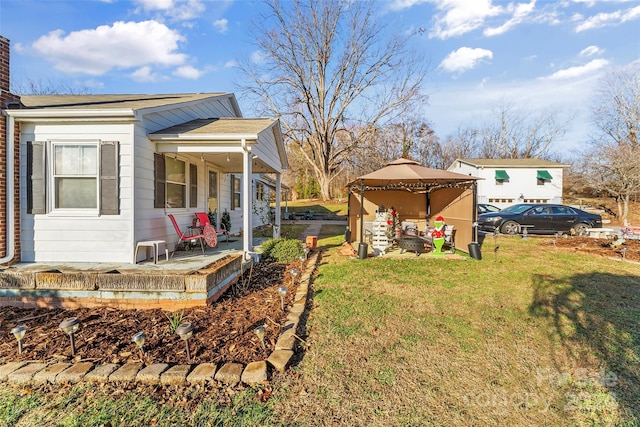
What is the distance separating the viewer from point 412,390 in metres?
2.40

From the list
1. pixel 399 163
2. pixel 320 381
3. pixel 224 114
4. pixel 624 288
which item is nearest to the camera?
pixel 320 381

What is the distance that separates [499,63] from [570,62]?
3.95 meters

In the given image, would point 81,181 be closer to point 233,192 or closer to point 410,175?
point 233,192

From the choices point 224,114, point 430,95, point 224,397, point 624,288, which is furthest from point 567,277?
point 430,95

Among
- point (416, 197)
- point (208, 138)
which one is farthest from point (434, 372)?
point (416, 197)

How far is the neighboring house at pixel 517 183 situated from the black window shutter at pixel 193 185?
2258 centimetres

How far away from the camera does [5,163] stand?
4895 millimetres

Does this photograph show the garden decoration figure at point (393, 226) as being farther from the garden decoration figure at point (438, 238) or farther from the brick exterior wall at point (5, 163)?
the brick exterior wall at point (5, 163)

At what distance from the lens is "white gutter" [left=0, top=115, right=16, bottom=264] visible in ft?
16.1

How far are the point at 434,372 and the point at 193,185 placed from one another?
23.2 feet

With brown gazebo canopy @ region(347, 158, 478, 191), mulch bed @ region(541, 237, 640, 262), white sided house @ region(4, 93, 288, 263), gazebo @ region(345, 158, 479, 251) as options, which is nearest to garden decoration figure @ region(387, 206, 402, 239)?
gazebo @ region(345, 158, 479, 251)

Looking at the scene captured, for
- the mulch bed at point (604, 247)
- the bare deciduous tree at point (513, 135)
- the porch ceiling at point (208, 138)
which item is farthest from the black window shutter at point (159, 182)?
the bare deciduous tree at point (513, 135)

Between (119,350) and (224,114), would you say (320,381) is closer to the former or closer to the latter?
(119,350)

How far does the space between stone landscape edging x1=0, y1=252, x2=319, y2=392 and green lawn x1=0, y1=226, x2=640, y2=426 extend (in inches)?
4.1
